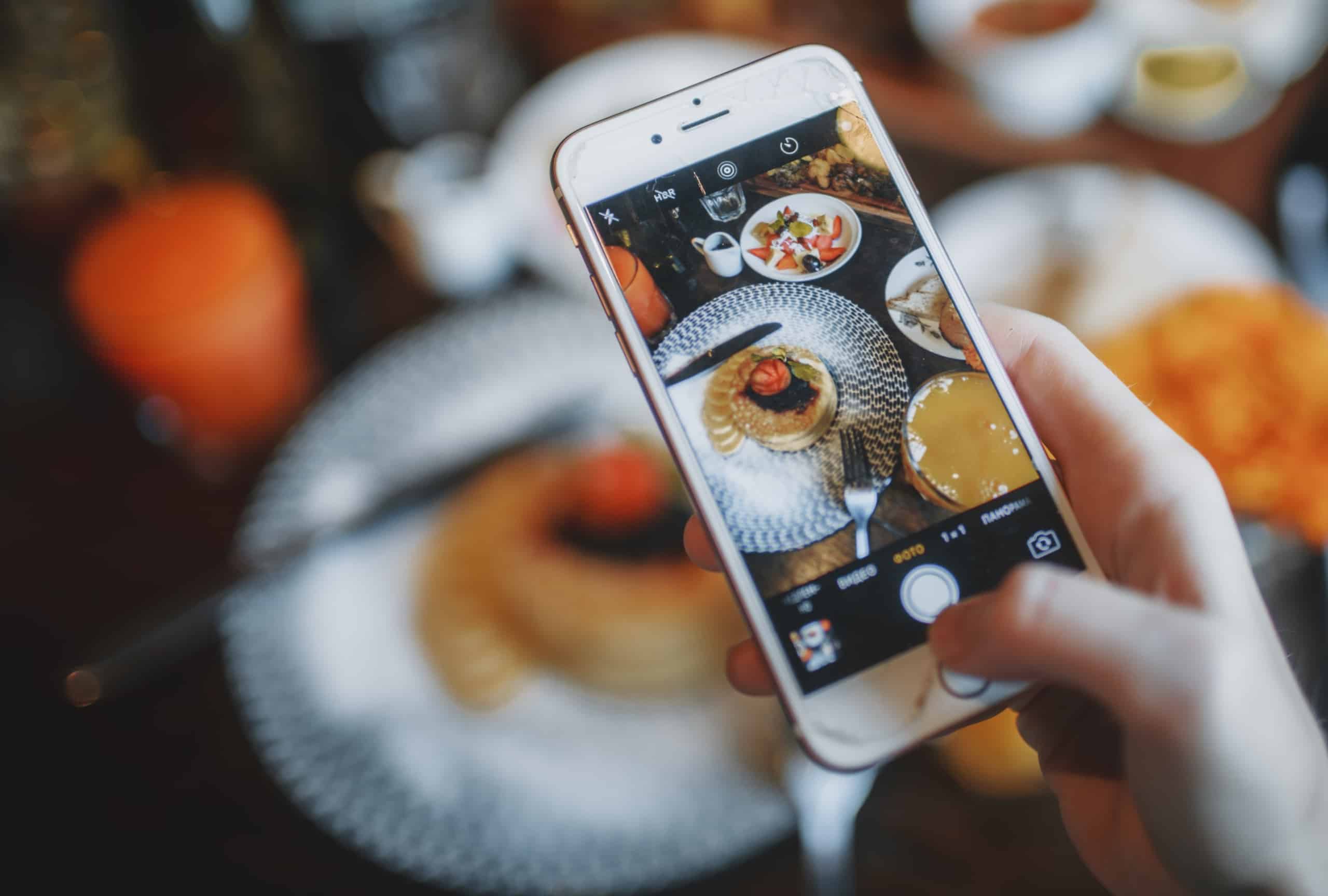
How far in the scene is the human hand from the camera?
0.83 feet

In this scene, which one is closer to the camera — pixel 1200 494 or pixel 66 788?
pixel 1200 494

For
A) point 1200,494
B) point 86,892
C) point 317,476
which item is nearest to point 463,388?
point 317,476

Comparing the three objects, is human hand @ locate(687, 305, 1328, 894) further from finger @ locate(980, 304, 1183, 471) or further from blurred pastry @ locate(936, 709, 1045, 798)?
blurred pastry @ locate(936, 709, 1045, 798)

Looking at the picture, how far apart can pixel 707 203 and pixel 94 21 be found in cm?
71

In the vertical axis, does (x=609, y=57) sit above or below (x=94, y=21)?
below

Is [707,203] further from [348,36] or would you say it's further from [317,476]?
[348,36]


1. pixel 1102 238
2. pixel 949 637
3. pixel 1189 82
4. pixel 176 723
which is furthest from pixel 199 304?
pixel 1189 82

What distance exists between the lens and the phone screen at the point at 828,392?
328mm

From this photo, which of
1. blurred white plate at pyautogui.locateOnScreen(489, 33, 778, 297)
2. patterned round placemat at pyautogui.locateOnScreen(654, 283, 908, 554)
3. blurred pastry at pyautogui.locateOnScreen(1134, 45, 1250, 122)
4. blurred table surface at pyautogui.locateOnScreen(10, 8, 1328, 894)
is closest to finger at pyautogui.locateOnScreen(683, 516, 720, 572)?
patterned round placemat at pyautogui.locateOnScreen(654, 283, 908, 554)

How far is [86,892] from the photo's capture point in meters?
0.58

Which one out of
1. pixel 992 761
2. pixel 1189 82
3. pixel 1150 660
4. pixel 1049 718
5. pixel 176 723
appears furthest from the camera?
pixel 1189 82

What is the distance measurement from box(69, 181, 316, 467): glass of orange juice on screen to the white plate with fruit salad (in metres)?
0.51

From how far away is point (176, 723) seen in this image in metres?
0.63

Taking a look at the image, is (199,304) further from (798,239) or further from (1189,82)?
(1189,82)
